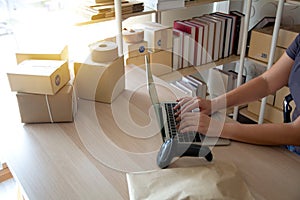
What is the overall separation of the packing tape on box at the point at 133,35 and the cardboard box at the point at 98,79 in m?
0.49

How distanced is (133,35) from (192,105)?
75cm

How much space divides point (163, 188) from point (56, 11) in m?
1.41

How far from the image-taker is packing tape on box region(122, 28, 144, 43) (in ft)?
5.82

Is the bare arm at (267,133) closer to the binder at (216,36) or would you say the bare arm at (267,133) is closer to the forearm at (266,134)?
the forearm at (266,134)

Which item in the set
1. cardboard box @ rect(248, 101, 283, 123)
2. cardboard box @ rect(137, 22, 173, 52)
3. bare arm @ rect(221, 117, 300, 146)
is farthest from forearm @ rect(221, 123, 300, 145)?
cardboard box @ rect(248, 101, 283, 123)

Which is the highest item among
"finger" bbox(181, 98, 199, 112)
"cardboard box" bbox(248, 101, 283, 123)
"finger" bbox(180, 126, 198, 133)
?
"finger" bbox(181, 98, 199, 112)

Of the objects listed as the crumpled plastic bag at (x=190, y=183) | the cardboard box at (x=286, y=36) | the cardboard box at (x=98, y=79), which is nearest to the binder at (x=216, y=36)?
the cardboard box at (x=286, y=36)

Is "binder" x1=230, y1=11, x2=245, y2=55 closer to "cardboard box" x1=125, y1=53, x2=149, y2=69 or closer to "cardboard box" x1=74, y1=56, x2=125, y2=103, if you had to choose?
"cardboard box" x1=125, y1=53, x2=149, y2=69

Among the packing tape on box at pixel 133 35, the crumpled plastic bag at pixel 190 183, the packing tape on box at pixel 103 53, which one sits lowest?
the crumpled plastic bag at pixel 190 183

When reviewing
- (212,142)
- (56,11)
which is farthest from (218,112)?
(56,11)

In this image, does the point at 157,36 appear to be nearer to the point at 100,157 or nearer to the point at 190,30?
the point at 190,30

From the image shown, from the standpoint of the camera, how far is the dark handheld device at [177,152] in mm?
927

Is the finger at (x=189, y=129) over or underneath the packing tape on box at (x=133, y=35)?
underneath

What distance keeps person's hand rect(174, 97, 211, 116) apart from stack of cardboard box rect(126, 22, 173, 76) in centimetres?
60
